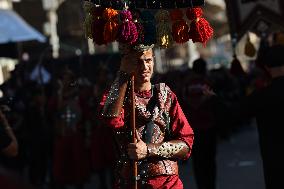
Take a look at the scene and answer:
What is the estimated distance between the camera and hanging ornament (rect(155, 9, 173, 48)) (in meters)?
4.16

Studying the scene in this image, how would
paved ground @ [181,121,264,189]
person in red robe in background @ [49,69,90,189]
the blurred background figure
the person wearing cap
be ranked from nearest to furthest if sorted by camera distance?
the person wearing cap → the blurred background figure → person in red robe in background @ [49,69,90,189] → paved ground @ [181,121,264,189]

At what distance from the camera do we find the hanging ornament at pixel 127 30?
394 centimetres

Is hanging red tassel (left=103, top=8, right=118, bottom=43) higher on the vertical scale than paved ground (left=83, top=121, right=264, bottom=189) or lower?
higher

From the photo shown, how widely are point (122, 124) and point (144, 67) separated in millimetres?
388

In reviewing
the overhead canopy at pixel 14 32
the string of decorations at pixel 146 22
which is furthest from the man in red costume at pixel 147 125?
the overhead canopy at pixel 14 32

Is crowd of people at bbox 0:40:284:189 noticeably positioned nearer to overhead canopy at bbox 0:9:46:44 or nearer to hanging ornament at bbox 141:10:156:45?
hanging ornament at bbox 141:10:156:45

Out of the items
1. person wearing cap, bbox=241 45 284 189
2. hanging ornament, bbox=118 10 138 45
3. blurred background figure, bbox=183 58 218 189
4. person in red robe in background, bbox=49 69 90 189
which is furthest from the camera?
person in red robe in background, bbox=49 69 90 189

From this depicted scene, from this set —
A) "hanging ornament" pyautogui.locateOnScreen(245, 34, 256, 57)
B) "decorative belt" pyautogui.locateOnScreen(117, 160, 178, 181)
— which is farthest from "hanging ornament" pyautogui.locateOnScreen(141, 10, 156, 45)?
"hanging ornament" pyautogui.locateOnScreen(245, 34, 256, 57)

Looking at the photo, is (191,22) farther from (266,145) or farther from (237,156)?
(237,156)

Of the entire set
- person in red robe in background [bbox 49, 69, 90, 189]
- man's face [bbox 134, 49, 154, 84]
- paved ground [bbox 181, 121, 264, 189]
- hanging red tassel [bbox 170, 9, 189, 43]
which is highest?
hanging red tassel [bbox 170, 9, 189, 43]

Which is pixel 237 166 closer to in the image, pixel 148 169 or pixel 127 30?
pixel 148 169

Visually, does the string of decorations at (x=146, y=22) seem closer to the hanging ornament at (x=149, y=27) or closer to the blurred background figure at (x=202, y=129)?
the hanging ornament at (x=149, y=27)

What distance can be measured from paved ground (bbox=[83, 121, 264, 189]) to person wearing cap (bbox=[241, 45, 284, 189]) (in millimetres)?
4217

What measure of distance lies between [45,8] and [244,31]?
2275 centimetres
